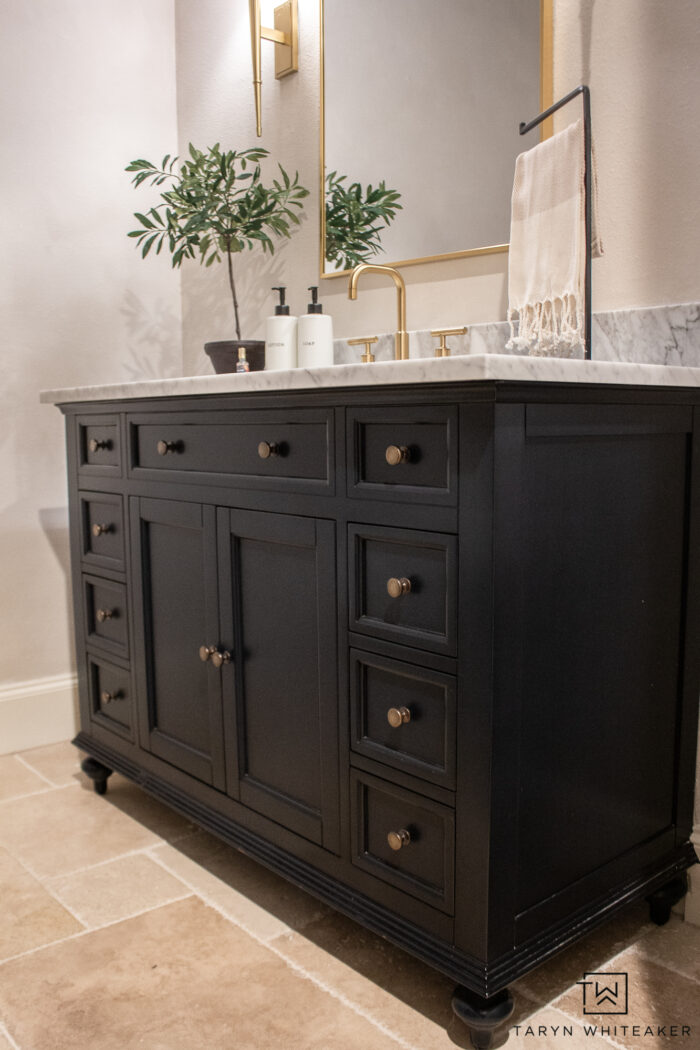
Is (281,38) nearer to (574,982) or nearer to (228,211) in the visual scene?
(228,211)

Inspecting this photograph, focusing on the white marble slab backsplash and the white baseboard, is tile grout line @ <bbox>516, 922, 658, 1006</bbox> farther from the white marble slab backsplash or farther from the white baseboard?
the white baseboard

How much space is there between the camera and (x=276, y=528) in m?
1.50

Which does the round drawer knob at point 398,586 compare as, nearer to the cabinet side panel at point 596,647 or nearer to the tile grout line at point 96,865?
the cabinet side panel at point 596,647

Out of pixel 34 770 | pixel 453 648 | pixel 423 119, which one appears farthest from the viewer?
pixel 34 770

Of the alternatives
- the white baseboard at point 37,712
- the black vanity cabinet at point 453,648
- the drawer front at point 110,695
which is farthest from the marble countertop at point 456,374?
the white baseboard at point 37,712

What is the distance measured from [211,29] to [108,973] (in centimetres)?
233

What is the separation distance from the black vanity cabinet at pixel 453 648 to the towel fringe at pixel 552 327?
189 mm

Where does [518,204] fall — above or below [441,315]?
above

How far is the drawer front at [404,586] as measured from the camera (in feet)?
4.01

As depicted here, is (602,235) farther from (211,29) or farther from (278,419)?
(211,29)

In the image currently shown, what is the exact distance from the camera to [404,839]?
1.31m

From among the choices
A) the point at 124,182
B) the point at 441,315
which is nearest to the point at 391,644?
the point at 441,315

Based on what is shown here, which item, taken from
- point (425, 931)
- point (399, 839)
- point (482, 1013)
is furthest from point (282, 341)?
point (482, 1013)

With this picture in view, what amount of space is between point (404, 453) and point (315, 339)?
773 millimetres
